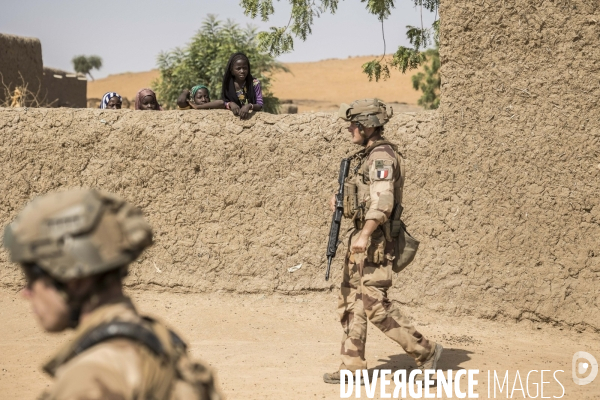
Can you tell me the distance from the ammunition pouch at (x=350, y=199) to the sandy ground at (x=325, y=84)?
26.0m

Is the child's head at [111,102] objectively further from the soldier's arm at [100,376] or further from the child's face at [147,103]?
the soldier's arm at [100,376]

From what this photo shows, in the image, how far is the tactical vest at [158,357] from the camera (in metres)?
1.55

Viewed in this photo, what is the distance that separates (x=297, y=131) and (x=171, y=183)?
3.61 feet

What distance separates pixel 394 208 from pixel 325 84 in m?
42.0

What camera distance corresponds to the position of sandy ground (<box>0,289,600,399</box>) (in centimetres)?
476

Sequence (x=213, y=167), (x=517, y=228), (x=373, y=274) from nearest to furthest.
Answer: (x=373, y=274) < (x=517, y=228) < (x=213, y=167)

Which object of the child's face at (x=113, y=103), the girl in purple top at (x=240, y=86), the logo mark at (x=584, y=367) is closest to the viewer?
the logo mark at (x=584, y=367)

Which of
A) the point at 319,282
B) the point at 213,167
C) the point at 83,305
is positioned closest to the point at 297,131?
the point at 213,167

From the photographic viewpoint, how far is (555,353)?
215 inches

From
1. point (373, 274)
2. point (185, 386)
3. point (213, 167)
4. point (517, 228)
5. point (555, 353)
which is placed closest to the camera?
point (185, 386)

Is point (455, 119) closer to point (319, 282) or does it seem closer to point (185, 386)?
point (319, 282)

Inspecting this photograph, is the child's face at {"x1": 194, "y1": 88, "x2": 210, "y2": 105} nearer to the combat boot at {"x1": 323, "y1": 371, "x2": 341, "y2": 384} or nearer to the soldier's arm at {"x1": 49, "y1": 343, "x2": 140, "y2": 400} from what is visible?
the combat boot at {"x1": 323, "y1": 371, "x2": 341, "y2": 384}

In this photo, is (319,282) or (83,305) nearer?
(83,305)

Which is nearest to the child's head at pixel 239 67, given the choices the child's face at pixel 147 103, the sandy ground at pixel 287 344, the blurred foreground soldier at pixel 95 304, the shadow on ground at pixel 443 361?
the child's face at pixel 147 103
